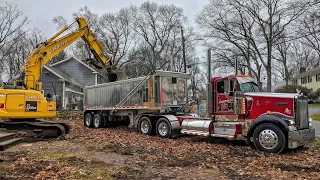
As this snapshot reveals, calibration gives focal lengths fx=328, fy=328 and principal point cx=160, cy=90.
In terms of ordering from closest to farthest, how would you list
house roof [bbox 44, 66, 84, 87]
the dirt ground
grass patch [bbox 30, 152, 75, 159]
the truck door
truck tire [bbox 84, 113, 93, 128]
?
the dirt ground < grass patch [bbox 30, 152, 75, 159] < the truck door < truck tire [bbox 84, 113, 93, 128] < house roof [bbox 44, 66, 84, 87]

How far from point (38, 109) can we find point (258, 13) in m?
25.4

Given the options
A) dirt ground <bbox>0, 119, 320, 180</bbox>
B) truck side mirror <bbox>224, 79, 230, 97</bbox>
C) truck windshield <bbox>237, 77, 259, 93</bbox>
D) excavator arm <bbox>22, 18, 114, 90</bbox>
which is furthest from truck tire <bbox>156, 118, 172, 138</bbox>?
excavator arm <bbox>22, 18, 114, 90</bbox>

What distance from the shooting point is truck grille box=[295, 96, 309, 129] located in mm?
10195

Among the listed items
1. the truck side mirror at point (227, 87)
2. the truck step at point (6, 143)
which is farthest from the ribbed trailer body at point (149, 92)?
the truck step at point (6, 143)

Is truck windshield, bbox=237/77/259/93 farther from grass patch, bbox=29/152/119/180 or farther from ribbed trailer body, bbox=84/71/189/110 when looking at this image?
grass patch, bbox=29/152/119/180

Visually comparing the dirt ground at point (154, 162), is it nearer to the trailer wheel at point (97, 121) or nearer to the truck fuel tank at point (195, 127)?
the truck fuel tank at point (195, 127)

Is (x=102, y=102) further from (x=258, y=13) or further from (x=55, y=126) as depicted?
(x=258, y=13)

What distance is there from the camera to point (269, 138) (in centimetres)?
998

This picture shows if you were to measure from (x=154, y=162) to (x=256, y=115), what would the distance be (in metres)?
4.18

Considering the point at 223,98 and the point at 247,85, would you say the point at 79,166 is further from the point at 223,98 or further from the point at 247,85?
the point at 247,85

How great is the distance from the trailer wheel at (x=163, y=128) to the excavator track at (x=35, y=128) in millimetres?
4041

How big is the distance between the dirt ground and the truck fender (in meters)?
0.69

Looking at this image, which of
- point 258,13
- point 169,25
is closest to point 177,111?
point 258,13

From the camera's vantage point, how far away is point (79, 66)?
129 ft
